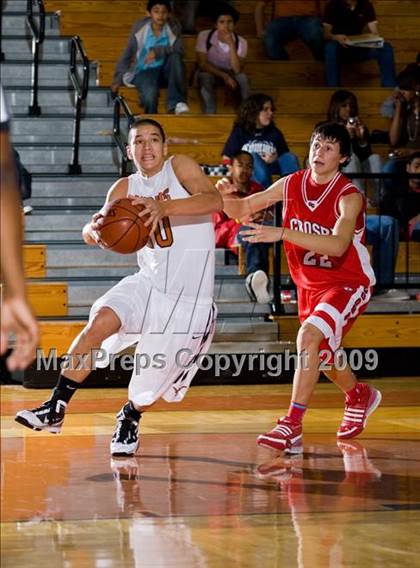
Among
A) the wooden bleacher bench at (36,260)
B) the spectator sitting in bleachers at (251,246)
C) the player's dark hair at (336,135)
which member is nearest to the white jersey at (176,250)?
the player's dark hair at (336,135)

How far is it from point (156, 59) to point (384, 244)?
9.71 ft

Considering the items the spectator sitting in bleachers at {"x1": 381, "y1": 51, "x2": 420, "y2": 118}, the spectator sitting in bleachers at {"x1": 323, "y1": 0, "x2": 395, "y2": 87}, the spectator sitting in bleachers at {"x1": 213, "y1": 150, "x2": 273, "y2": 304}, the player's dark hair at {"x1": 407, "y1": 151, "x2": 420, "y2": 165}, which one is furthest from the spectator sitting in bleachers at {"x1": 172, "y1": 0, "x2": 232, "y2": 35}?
the spectator sitting in bleachers at {"x1": 213, "y1": 150, "x2": 273, "y2": 304}

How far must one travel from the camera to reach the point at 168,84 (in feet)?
38.1

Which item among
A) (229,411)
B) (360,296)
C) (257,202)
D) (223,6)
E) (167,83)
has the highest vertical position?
(223,6)

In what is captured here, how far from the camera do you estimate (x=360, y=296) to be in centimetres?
672

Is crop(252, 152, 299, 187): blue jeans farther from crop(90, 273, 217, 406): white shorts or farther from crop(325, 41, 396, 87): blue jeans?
crop(90, 273, 217, 406): white shorts

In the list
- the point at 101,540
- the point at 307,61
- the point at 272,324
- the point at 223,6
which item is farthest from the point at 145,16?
the point at 101,540

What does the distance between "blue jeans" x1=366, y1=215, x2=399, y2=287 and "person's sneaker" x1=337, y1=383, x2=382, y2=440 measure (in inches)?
125

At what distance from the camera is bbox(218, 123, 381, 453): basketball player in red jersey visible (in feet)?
21.3

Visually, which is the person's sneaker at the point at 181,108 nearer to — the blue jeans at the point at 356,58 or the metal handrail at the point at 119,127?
the metal handrail at the point at 119,127

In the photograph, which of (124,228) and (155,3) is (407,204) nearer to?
(155,3)

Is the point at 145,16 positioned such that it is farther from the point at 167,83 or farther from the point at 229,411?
the point at 229,411

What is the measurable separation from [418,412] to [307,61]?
590 centimetres

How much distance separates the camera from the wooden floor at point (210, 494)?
176 inches
